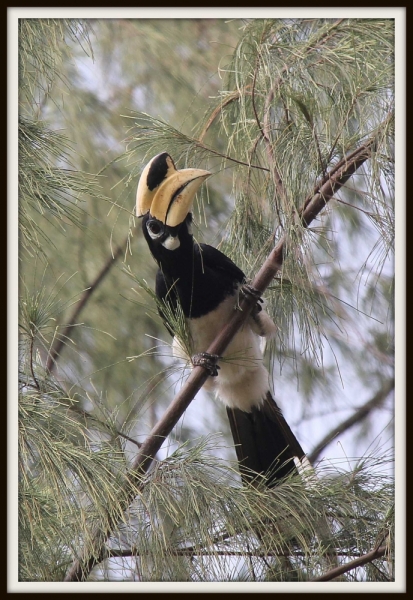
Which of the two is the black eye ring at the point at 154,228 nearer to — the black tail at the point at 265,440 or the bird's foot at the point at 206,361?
the bird's foot at the point at 206,361

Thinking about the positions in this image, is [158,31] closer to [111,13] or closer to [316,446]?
[111,13]

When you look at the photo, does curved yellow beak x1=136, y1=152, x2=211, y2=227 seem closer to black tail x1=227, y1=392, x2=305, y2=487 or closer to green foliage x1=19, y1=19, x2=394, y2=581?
green foliage x1=19, y1=19, x2=394, y2=581

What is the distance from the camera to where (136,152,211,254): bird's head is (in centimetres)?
147

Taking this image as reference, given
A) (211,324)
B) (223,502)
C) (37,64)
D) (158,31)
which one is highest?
(158,31)

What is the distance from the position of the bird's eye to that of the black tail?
1.80ft

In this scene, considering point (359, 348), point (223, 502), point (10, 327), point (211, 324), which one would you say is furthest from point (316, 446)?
point (10, 327)

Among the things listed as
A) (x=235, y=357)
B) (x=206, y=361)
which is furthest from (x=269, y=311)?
(x=206, y=361)

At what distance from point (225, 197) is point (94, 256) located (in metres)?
0.48

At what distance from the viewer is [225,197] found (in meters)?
2.57

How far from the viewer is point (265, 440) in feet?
6.12

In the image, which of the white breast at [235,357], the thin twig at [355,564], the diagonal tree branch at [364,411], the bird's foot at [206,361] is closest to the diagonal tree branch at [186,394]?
the bird's foot at [206,361]

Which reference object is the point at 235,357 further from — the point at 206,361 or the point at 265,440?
the point at 265,440

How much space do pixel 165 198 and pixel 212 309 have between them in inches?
12.8

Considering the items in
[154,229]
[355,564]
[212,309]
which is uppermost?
[154,229]
